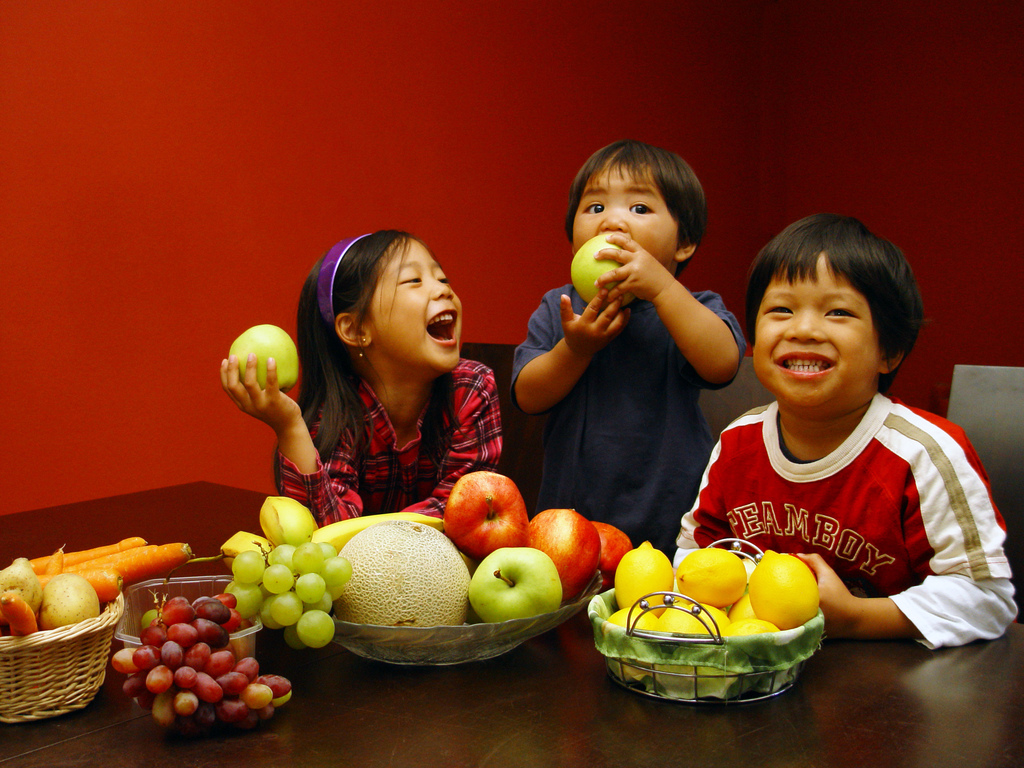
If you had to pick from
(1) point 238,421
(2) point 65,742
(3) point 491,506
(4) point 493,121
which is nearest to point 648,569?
(3) point 491,506

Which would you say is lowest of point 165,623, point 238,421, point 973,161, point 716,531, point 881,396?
point 238,421

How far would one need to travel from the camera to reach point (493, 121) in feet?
9.68

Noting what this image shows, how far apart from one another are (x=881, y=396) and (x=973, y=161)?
3167 mm

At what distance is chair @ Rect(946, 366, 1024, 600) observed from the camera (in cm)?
117

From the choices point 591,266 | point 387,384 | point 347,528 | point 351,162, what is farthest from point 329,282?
point 351,162

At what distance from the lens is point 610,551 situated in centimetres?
97

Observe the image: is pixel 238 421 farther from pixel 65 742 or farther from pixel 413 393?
pixel 65 742

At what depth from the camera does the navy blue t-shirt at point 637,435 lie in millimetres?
1450

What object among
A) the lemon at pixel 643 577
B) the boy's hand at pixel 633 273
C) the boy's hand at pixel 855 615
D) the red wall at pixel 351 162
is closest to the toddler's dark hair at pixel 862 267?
the boy's hand at pixel 633 273

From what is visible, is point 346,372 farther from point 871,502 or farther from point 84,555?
point 871,502

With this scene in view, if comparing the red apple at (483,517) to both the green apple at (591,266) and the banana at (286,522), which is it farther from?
the green apple at (591,266)

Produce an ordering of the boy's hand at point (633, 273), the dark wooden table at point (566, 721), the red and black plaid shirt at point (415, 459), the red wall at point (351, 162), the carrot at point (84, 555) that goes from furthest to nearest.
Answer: the red wall at point (351, 162) < the red and black plaid shirt at point (415, 459) < the boy's hand at point (633, 273) < the carrot at point (84, 555) < the dark wooden table at point (566, 721)

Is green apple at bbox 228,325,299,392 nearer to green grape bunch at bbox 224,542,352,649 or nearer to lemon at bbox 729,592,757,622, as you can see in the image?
green grape bunch at bbox 224,542,352,649

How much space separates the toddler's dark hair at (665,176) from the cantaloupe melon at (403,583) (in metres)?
0.86
